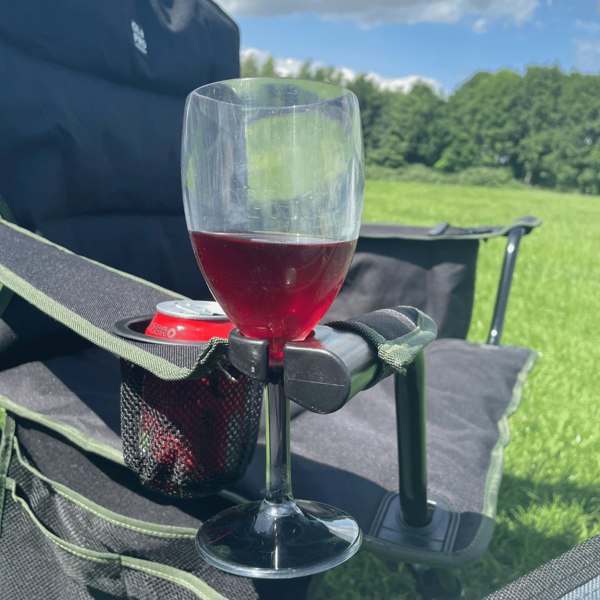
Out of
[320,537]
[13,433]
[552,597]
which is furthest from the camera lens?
[13,433]

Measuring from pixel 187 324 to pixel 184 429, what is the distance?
6.2 inches

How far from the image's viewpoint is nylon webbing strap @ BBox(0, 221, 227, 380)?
0.93 metres

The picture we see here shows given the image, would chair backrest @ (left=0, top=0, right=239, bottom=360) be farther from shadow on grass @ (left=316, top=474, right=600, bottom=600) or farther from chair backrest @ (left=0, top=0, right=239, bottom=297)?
shadow on grass @ (left=316, top=474, right=600, bottom=600)

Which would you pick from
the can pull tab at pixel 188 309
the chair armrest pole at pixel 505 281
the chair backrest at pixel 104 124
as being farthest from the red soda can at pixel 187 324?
the chair armrest pole at pixel 505 281

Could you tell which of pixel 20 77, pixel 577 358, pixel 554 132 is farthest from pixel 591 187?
pixel 20 77

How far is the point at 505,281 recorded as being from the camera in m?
2.65

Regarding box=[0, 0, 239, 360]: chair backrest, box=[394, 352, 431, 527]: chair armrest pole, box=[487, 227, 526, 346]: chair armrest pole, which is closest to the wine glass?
box=[394, 352, 431, 527]: chair armrest pole

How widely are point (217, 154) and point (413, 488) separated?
0.72 metres

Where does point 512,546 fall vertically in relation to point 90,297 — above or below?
below

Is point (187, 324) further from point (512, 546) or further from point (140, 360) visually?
point (512, 546)

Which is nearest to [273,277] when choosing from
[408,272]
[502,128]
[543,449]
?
[408,272]

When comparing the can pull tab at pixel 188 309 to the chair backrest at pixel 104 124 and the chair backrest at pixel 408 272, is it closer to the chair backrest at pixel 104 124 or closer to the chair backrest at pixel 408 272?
the chair backrest at pixel 104 124

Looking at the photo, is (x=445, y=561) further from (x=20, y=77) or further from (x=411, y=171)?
(x=411, y=171)

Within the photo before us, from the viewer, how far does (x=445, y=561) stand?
129 cm
